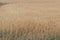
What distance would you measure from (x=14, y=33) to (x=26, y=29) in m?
0.83

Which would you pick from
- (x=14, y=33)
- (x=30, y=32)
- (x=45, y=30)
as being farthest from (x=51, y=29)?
(x=14, y=33)

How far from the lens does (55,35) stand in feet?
34.7

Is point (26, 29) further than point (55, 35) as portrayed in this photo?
Yes

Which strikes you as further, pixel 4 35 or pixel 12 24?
pixel 12 24

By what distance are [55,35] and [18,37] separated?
5.71 feet

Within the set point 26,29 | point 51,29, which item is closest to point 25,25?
point 26,29

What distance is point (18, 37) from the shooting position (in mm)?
10250

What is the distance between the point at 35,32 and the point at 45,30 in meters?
0.63

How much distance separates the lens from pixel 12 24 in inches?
500

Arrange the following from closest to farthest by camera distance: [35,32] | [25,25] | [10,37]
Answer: [10,37] < [35,32] < [25,25]

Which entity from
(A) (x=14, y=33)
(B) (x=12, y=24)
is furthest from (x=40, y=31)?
(B) (x=12, y=24)

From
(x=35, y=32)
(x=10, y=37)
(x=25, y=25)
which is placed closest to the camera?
(x=10, y=37)

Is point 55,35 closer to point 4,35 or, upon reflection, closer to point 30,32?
point 30,32

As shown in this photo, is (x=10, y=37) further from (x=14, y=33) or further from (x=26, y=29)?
(x=26, y=29)
